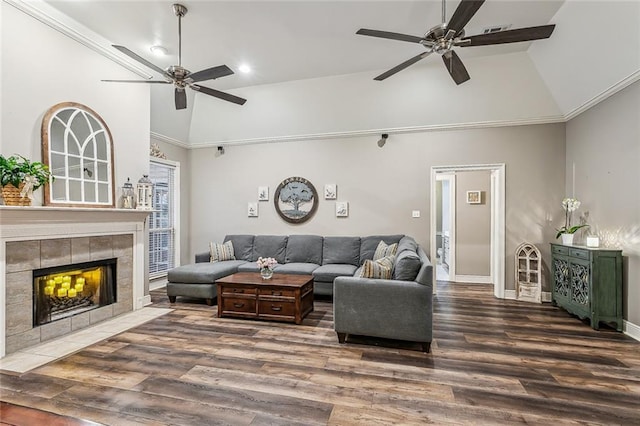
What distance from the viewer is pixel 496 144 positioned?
4934 millimetres

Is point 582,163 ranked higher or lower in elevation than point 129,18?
lower

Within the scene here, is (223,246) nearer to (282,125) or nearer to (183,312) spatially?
(183,312)

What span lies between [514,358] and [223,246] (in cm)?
455

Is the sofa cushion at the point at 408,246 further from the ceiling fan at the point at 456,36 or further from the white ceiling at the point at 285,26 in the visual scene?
the white ceiling at the point at 285,26

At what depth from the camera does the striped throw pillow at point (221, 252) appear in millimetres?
5382

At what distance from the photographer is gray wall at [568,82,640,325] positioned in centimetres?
332

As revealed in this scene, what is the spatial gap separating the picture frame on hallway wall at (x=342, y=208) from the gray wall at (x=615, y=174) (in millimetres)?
3494

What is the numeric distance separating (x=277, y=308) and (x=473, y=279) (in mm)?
4234

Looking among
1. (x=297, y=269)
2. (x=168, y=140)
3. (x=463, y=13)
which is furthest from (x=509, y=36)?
(x=168, y=140)

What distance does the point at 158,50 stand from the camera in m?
4.05

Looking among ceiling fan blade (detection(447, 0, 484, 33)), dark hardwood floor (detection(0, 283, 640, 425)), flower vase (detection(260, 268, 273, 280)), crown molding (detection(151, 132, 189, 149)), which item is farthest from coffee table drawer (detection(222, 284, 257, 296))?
ceiling fan blade (detection(447, 0, 484, 33))

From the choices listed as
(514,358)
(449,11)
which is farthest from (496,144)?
(514,358)

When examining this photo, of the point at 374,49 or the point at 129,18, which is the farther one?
the point at 374,49

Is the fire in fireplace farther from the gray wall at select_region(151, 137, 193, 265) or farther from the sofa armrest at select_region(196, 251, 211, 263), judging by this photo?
the gray wall at select_region(151, 137, 193, 265)
